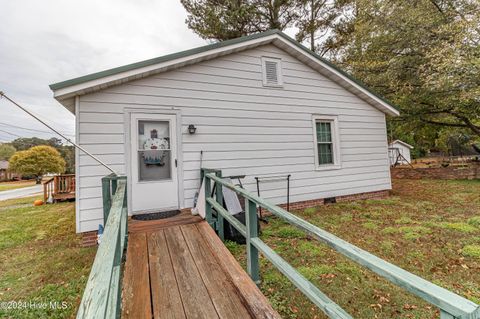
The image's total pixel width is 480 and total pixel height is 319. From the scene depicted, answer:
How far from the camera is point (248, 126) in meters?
5.57

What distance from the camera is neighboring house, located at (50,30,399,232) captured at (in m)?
4.24

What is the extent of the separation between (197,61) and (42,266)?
4.76 meters

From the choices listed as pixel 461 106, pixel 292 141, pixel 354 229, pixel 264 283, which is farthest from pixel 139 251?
pixel 461 106

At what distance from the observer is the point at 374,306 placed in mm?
2363

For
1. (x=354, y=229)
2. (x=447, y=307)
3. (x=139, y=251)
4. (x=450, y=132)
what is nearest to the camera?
(x=447, y=307)

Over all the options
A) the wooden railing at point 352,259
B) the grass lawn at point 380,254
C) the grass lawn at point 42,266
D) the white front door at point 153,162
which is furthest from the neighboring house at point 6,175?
the wooden railing at point 352,259

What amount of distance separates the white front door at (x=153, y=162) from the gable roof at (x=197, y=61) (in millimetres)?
813

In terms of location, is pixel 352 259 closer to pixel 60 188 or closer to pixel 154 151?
pixel 154 151

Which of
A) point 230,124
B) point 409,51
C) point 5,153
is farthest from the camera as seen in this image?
point 5,153

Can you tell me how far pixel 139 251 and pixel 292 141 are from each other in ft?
14.9

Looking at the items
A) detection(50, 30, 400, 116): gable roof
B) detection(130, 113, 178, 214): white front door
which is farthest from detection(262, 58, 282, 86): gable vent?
detection(130, 113, 178, 214): white front door

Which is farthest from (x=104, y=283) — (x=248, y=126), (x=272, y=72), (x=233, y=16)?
(x=233, y=16)

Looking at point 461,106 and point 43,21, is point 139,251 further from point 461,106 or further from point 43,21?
point 461,106

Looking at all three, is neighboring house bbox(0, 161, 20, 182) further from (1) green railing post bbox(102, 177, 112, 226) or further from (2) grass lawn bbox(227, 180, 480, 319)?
(2) grass lawn bbox(227, 180, 480, 319)
